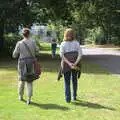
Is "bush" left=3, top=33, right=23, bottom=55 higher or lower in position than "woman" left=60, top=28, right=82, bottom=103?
lower

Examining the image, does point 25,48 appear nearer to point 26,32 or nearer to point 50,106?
point 26,32

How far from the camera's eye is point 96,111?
35.8 feet

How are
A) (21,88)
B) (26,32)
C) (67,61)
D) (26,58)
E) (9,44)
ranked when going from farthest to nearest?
(9,44) → (21,88) → (26,58) → (26,32) → (67,61)

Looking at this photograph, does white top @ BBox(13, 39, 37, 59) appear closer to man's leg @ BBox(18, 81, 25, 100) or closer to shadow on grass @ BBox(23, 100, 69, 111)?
man's leg @ BBox(18, 81, 25, 100)

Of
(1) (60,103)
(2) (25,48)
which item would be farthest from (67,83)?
(2) (25,48)

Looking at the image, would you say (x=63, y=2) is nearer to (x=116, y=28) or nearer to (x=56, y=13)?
(x=56, y=13)

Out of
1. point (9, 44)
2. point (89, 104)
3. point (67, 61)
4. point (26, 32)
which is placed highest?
point (26, 32)

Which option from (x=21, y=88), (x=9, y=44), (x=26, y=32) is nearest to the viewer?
(x=26, y=32)

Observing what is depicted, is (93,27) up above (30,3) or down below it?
below

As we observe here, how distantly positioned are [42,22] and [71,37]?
2558 centimetres

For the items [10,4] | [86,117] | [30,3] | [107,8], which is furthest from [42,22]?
[86,117]

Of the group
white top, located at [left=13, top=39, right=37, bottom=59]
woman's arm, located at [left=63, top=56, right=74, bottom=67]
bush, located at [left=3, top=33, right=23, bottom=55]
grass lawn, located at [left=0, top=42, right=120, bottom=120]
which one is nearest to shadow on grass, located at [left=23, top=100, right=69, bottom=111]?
grass lawn, located at [left=0, top=42, right=120, bottom=120]

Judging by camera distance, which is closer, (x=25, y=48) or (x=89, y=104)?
(x=89, y=104)

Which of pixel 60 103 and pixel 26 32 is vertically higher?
pixel 26 32
